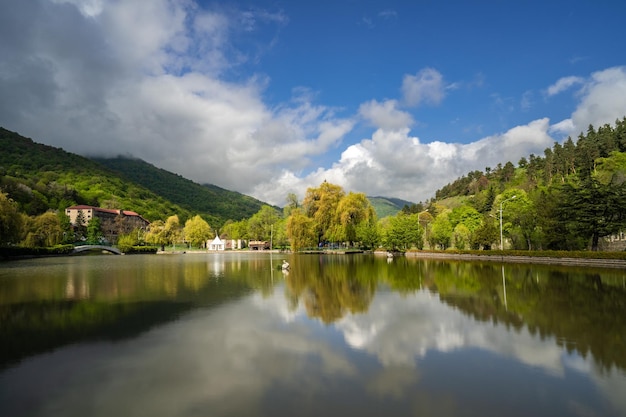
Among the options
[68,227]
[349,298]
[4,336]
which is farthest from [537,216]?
[68,227]

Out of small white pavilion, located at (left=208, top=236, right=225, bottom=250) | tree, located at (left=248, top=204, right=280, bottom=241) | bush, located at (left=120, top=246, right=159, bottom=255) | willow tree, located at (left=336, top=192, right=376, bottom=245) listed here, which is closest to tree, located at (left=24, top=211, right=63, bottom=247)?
bush, located at (left=120, top=246, right=159, bottom=255)

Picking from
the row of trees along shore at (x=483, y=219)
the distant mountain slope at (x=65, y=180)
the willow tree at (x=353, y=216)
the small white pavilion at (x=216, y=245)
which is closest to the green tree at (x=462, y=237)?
the row of trees along shore at (x=483, y=219)

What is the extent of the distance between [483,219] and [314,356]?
6481cm

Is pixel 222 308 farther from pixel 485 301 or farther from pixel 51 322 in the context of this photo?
pixel 485 301

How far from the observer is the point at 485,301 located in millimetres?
16562

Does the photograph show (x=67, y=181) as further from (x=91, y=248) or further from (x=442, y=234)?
(x=442, y=234)

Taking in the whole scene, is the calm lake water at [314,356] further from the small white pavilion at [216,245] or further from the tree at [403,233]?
the small white pavilion at [216,245]

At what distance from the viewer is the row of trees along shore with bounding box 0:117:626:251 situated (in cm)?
4050

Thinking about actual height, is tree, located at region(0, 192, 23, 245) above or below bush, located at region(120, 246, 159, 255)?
above

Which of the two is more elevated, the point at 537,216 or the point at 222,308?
the point at 537,216

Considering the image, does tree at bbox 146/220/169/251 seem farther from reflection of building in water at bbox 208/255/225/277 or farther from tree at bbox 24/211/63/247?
reflection of building in water at bbox 208/255/225/277

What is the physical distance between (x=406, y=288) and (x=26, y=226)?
214 feet

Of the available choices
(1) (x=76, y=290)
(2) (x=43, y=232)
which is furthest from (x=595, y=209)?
(2) (x=43, y=232)

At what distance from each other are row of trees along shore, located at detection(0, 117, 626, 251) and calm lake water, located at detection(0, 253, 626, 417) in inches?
1142
